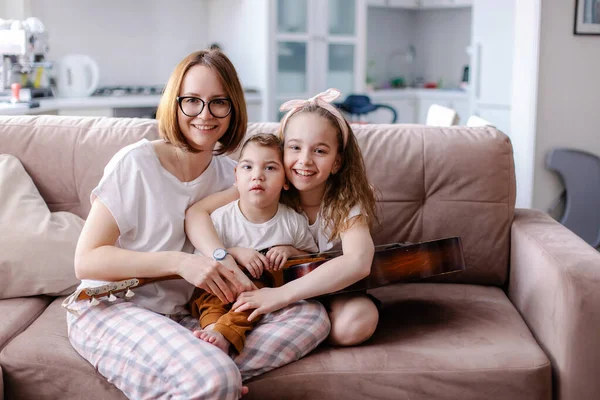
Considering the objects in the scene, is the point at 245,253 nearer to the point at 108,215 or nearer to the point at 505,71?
the point at 108,215

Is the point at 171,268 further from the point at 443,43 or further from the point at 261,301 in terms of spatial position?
the point at 443,43

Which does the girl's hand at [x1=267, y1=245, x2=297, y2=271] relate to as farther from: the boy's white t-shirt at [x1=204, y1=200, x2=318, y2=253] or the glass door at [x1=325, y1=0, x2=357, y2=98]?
the glass door at [x1=325, y1=0, x2=357, y2=98]

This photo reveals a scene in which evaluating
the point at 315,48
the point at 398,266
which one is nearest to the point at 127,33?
the point at 315,48

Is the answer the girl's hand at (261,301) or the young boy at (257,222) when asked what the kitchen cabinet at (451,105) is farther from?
the girl's hand at (261,301)

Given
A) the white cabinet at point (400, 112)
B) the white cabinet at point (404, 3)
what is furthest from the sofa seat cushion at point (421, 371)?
the white cabinet at point (404, 3)

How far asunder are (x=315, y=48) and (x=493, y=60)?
138 centimetres

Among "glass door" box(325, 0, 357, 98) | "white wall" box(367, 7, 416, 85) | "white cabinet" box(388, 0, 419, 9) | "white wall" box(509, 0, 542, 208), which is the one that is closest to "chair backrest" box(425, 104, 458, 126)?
"white wall" box(509, 0, 542, 208)

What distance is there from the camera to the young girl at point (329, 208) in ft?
5.02

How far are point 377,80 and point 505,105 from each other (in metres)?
2.05

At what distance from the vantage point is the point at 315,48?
18.0 feet

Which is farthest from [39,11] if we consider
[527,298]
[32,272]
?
[527,298]

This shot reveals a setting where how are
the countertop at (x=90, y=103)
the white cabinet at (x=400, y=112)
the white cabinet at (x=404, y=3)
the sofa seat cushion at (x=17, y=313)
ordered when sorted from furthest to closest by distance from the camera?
the white cabinet at (x=404, y=3), the white cabinet at (x=400, y=112), the countertop at (x=90, y=103), the sofa seat cushion at (x=17, y=313)

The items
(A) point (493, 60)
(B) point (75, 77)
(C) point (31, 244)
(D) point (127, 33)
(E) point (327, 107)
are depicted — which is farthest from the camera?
(A) point (493, 60)

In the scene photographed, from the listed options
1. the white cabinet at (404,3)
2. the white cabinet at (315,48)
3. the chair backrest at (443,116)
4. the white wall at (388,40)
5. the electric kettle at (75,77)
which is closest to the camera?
the chair backrest at (443,116)
